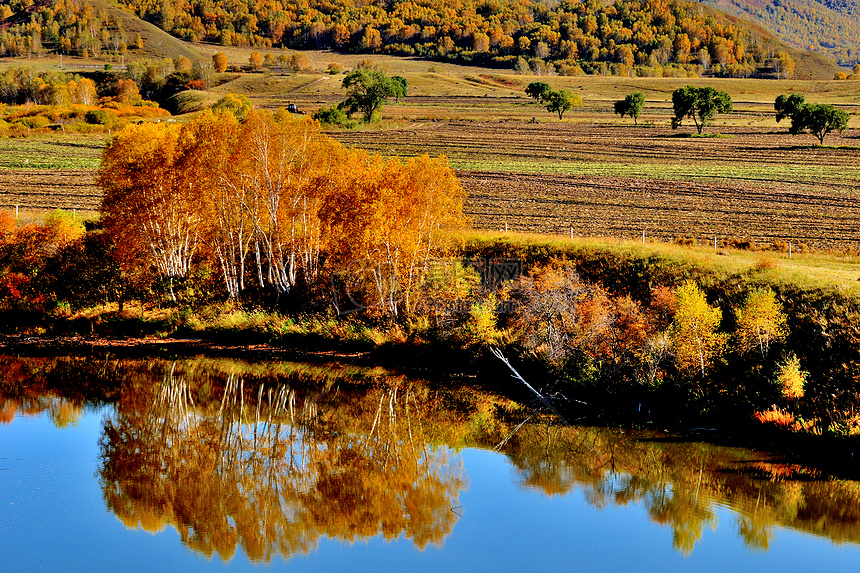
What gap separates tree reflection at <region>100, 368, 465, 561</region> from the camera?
2061 cm

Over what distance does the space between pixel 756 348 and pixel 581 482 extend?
8214 mm

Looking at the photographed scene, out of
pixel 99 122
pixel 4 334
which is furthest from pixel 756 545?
pixel 99 122

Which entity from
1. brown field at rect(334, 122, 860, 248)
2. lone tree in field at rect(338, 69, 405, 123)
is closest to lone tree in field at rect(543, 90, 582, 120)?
brown field at rect(334, 122, 860, 248)

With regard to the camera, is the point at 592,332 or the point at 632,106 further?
the point at 632,106

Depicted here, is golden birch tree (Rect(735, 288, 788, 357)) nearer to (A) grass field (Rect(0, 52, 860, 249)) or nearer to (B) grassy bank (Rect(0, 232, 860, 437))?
(B) grassy bank (Rect(0, 232, 860, 437))

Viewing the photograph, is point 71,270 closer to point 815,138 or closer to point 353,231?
point 353,231

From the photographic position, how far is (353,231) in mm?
37625

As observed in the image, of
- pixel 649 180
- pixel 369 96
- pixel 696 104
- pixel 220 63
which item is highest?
pixel 220 63

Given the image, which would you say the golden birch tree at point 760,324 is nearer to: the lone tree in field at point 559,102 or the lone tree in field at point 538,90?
the lone tree in field at point 559,102

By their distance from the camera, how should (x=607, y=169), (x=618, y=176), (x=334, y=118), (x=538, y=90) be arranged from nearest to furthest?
1. (x=618, y=176)
2. (x=607, y=169)
3. (x=334, y=118)
4. (x=538, y=90)

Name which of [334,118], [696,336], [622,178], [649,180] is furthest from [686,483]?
[334,118]

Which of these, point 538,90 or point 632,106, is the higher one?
point 538,90

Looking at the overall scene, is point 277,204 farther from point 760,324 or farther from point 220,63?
point 220,63

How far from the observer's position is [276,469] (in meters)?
24.4
